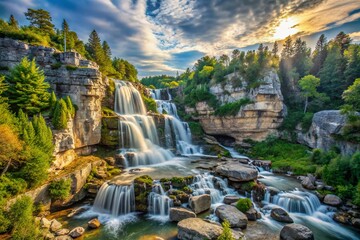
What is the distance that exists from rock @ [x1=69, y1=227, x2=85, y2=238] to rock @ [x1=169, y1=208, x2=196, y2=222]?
17.6 feet

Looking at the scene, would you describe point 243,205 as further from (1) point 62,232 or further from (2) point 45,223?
(2) point 45,223

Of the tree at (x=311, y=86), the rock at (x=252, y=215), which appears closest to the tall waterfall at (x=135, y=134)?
the rock at (x=252, y=215)

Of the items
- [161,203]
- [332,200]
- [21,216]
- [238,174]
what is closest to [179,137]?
[238,174]

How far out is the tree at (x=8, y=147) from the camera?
1044 centimetres

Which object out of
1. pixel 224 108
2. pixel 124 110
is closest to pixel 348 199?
pixel 224 108

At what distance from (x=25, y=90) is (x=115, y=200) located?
12156mm

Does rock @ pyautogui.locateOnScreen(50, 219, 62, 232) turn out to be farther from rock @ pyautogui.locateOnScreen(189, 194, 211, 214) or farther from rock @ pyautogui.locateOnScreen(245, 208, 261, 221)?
rock @ pyautogui.locateOnScreen(245, 208, 261, 221)

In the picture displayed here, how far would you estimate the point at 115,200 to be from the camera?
13.6 metres

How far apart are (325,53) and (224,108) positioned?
2630cm

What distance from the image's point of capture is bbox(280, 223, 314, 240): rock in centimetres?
979

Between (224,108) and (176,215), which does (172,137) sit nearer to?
(224,108)

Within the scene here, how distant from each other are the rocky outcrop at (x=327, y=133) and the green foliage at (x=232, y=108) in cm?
965

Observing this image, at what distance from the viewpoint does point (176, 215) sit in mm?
11883

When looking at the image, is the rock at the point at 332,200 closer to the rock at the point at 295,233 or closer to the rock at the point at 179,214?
the rock at the point at 295,233
